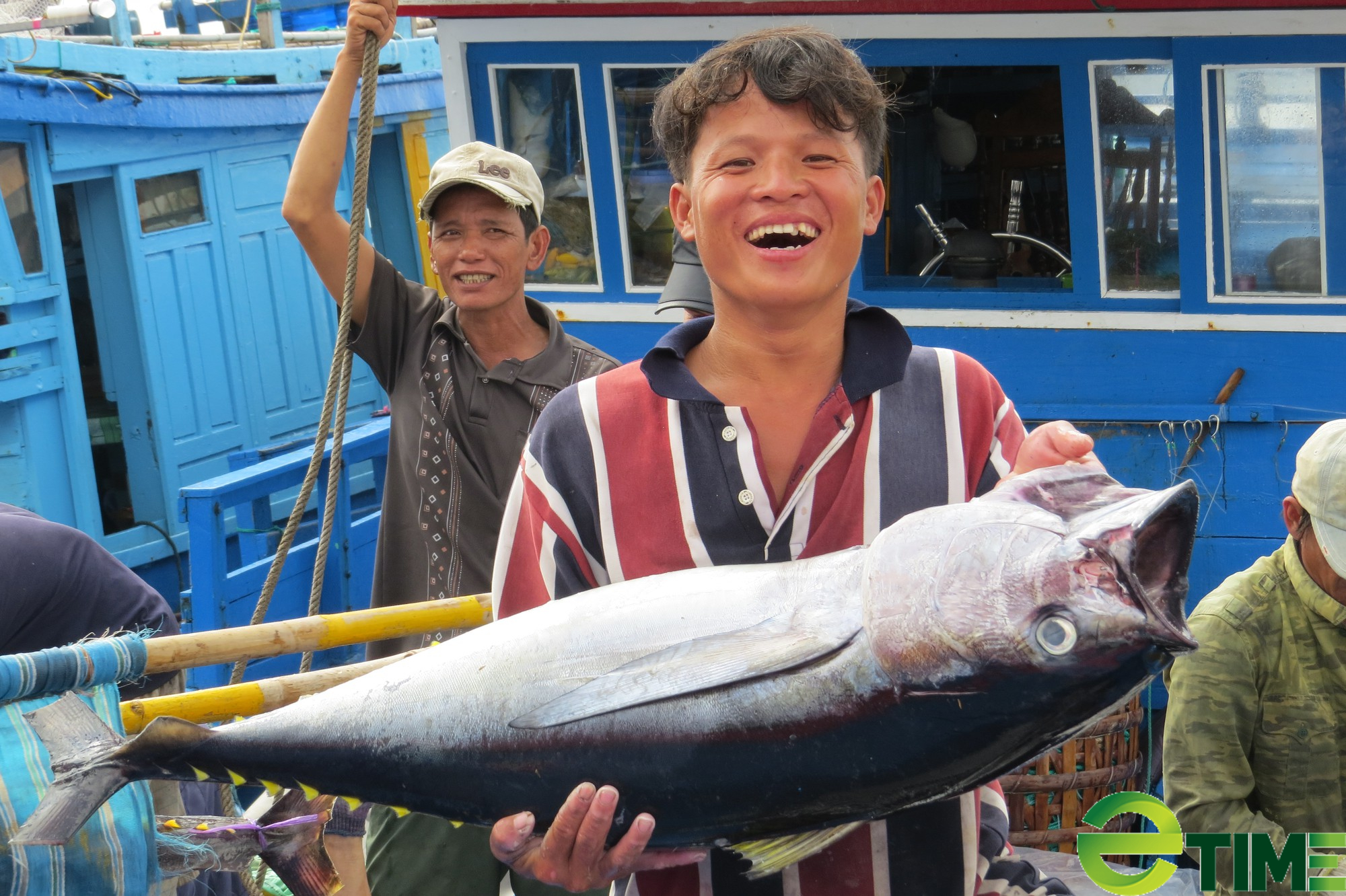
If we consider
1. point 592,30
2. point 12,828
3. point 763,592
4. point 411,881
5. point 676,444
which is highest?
point 592,30

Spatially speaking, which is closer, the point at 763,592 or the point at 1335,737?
the point at 763,592

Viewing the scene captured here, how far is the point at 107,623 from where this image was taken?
119 inches

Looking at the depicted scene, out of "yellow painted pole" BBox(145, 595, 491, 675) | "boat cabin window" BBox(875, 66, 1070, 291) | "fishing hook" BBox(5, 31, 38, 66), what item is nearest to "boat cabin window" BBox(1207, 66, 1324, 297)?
"boat cabin window" BBox(875, 66, 1070, 291)

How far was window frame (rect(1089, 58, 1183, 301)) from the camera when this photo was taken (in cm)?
474

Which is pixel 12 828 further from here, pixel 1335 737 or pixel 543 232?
pixel 1335 737

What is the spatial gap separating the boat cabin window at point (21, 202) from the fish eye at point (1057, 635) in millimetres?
6850

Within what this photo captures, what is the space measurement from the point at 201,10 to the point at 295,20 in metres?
0.82

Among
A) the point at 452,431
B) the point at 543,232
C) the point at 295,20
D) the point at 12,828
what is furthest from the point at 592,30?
the point at 295,20

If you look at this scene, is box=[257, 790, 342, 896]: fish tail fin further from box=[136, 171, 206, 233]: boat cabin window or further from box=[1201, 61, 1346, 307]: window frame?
box=[136, 171, 206, 233]: boat cabin window

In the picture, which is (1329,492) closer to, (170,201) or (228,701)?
(228,701)

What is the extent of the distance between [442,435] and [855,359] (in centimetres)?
188

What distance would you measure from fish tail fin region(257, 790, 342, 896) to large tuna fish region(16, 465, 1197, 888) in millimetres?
242

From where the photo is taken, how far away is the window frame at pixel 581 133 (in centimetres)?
539

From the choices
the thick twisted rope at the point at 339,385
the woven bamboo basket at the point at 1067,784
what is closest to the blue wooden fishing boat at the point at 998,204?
the woven bamboo basket at the point at 1067,784
